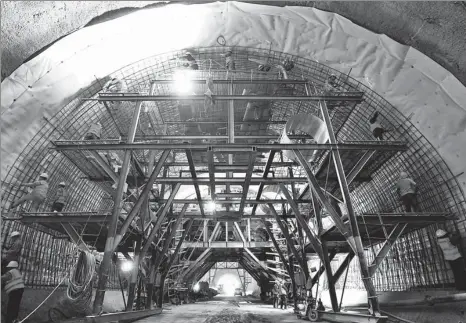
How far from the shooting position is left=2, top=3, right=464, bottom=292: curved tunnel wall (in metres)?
7.99

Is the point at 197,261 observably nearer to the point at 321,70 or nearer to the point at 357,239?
the point at 321,70

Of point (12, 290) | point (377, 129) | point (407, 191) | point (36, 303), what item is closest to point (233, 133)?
point (377, 129)

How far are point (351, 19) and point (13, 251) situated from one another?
9.93 metres

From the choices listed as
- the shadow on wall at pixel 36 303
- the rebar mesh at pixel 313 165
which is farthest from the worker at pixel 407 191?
the shadow on wall at pixel 36 303

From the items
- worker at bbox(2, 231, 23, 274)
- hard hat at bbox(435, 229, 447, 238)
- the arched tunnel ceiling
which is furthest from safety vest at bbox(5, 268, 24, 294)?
hard hat at bbox(435, 229, 447, 238)

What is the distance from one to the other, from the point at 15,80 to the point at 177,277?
1212 centimetres

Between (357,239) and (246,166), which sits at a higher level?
(246,166)

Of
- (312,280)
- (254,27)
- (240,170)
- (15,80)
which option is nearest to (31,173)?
(15,80)

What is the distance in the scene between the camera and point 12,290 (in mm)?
7168

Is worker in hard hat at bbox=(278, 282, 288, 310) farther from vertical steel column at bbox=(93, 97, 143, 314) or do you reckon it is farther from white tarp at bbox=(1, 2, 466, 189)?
vertical steel column at bbox=(93, 97, 143, 314)

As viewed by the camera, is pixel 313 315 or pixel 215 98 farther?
pixel 313 315

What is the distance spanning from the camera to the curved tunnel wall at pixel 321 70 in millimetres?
7992

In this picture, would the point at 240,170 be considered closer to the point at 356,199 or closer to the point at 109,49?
the point at 109,49

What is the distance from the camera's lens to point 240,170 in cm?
851
